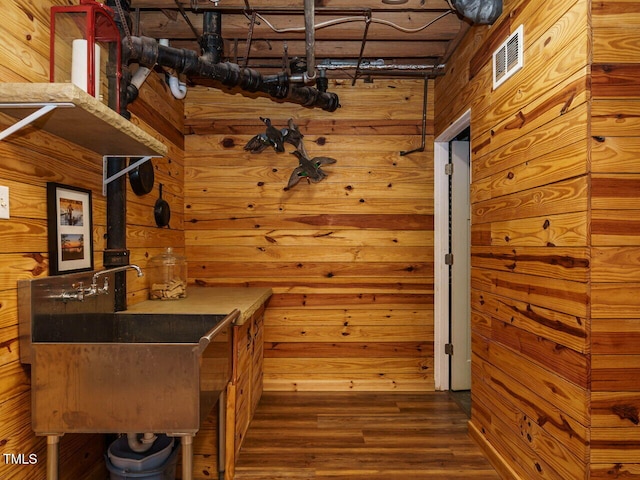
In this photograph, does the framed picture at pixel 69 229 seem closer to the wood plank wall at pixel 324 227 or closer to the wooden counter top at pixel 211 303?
the wooden counter top at pixel 211 303

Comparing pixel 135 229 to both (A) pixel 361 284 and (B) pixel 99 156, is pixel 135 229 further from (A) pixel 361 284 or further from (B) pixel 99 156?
(A) pixel 361 284

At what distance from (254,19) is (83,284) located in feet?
5.67

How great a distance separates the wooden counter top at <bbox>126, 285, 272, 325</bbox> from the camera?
221 cm

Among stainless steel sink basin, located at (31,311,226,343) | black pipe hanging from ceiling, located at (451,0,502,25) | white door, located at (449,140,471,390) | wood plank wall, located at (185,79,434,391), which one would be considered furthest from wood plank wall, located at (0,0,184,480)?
white door, located at (449,140,471,390)

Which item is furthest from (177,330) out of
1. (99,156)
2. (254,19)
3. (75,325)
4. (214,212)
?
(254,19)

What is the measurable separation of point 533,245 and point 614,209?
411 millimetres

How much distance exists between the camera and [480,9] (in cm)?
223

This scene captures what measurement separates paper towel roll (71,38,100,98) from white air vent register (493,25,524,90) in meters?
1.80

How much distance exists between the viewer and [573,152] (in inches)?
62.4

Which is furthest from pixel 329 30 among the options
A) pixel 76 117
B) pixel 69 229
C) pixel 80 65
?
pixel 69 229

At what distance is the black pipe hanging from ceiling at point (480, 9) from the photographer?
2.21m

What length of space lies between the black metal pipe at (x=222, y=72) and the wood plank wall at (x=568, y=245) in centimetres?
136

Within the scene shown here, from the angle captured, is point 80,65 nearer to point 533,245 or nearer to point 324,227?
point 533,245

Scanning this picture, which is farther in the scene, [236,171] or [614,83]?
[236,171]
